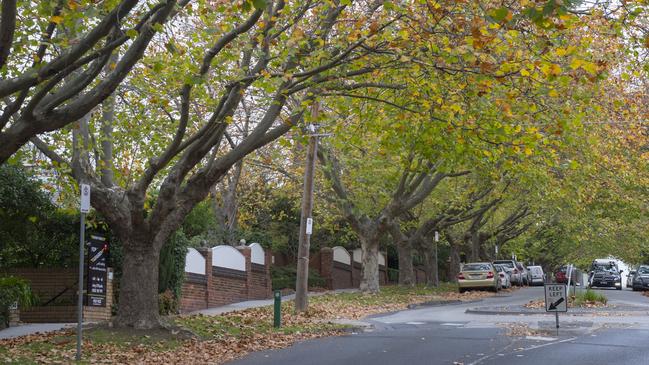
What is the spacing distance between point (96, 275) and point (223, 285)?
13407 millimetres

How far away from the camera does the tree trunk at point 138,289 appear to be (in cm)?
1542

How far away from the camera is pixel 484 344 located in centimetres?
1480

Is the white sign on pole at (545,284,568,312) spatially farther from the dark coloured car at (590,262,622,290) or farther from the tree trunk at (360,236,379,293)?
the dark coloured car at (590,262,622,290)

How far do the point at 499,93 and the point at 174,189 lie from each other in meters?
6.20

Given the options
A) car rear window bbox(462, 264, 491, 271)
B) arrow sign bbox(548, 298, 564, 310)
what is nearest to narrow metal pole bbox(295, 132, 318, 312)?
arrow sign bbox(548, 298, 564, 310)

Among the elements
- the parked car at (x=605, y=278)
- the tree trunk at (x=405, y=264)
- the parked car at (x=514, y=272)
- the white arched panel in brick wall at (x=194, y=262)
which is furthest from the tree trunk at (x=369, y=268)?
the parked car at (x=605, y=278)

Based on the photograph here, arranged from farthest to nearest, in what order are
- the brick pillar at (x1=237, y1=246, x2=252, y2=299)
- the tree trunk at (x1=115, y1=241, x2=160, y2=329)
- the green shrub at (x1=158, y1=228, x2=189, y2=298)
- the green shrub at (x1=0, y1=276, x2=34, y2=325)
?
the brick pillar at (x1=237, y1=246, x2=252, y2=299), the green shrub at (x1=158, y1=228, x2=189, y2=298), the green shrub at (x1=0, y1=276, x2=34, y2=325), the tree trunk at (x1=115, y1=241, x2=160, y2=329)

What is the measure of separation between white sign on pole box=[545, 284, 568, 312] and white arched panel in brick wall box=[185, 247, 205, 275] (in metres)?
10.3

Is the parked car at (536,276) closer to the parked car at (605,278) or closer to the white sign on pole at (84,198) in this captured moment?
the parked car at (605,278)

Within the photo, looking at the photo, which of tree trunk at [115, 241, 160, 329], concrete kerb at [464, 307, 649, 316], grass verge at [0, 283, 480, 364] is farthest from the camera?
concrete kerb at [464, 307, 649, 316]

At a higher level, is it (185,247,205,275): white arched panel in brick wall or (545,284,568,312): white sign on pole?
(185,247,205,275): white arched panel in brick wall

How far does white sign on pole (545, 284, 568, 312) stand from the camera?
58.7ft

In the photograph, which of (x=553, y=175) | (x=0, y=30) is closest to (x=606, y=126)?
(x=553, y=175)

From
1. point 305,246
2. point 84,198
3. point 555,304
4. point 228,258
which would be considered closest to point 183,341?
point 84,198
